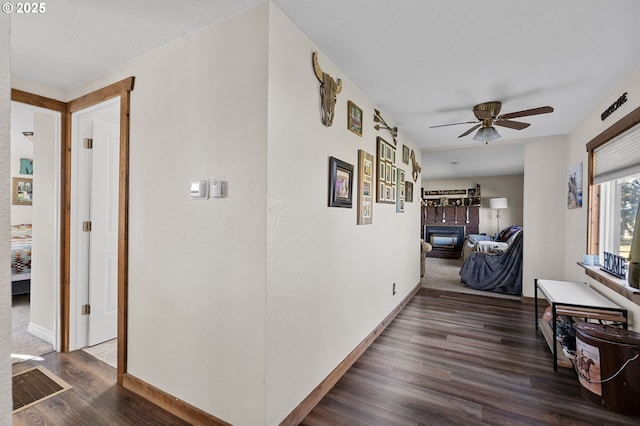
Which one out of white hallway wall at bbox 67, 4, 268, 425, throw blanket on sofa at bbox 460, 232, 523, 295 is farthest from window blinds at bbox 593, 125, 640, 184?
white hallway wall at bbox 67, 4, 268, 425

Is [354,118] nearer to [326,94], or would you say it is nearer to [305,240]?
[326,94]

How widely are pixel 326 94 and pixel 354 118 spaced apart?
0.53 meters

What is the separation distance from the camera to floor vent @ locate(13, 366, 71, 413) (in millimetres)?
2090

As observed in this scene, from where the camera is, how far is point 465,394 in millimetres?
2201

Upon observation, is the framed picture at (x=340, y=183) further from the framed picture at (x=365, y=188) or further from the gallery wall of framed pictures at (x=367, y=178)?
the framed picture at (x=365, y=188)

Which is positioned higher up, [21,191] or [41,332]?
[21,191]

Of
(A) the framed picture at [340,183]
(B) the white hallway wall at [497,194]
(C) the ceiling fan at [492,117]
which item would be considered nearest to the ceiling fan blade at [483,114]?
(C) the ceiling fan at [492,117]

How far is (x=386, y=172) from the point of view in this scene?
3383 millimetres

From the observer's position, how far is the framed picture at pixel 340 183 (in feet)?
7.34

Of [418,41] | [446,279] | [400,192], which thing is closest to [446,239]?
[446,279]

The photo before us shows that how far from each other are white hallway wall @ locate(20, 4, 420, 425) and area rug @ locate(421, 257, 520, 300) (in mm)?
3465

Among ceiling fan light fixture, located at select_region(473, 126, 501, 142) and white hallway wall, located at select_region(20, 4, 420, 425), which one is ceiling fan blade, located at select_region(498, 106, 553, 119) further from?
white hallway wall, located at select_region(20, 4, 420, 425)

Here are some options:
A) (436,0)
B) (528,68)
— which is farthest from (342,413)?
(528,68)

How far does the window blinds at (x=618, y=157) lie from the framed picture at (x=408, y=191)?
1965mm
